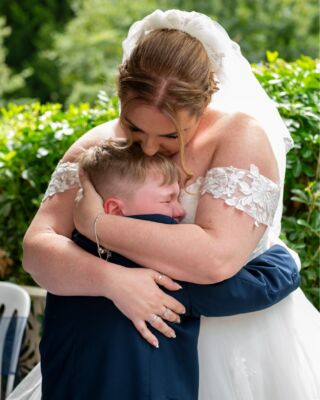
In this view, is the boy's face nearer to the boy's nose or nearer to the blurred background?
the boy's nose

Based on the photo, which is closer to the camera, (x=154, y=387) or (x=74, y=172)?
(x=154, y=387)

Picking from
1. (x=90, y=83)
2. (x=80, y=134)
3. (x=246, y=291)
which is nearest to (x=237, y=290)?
(x=246, y=291)

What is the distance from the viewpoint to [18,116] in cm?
449

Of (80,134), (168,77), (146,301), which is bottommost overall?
(80,134)

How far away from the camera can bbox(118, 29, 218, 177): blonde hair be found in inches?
100

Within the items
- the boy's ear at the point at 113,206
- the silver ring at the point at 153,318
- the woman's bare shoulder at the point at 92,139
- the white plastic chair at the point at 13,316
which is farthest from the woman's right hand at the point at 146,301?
the white plastic chair at the point at 13,316

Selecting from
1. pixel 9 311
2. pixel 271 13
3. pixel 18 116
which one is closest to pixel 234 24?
pixel 271 13

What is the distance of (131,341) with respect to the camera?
2430mm

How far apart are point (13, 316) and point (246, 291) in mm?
1356

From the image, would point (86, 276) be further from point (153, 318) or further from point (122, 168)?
point (122, 168)

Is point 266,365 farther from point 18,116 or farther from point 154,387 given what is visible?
point 18,116

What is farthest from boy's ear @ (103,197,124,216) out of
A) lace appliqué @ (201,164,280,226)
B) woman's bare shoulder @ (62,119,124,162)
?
woman's bare shoulder @ (62,119,124,162)

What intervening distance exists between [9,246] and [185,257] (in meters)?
1.97

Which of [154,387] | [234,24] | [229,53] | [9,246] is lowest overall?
[234,24]
